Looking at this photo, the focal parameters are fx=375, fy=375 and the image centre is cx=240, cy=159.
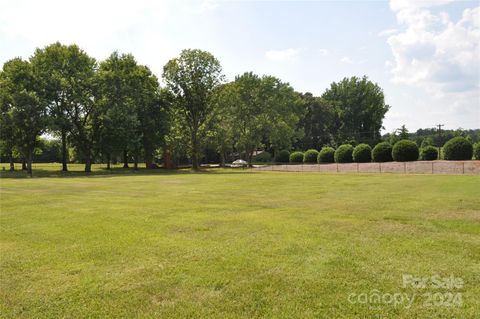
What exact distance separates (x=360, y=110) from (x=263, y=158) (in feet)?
109

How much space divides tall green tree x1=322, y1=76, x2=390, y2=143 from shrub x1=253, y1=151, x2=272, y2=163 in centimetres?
2365

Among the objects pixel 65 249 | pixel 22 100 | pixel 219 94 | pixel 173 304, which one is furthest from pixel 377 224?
pixel 219 94

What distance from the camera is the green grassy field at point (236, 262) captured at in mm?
5070

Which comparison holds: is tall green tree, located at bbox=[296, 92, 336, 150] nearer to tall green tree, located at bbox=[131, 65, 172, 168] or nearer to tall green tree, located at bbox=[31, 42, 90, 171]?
tall green tree, located at bbox=[131, 65, 172, 168]

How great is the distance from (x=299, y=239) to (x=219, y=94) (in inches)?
1872

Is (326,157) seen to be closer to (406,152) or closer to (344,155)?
(344,155)

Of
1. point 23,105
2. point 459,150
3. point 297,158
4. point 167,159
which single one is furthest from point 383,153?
point 23,105

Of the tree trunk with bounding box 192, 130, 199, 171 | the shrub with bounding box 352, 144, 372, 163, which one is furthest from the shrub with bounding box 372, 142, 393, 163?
the tree trunk with bounding box 192, 130, 199, 171

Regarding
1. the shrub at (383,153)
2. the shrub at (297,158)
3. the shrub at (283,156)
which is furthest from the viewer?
the shrub at (283,156)

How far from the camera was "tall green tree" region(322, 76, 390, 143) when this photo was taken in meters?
98.1

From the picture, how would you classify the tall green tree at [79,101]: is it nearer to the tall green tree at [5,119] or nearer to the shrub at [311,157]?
the tall green tree at [5,119]

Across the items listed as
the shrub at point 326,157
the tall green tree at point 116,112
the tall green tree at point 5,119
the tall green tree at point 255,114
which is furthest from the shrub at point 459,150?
the tall green tree at point 5,119

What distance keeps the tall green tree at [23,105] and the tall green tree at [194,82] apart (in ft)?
56.1

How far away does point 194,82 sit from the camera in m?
52.9
